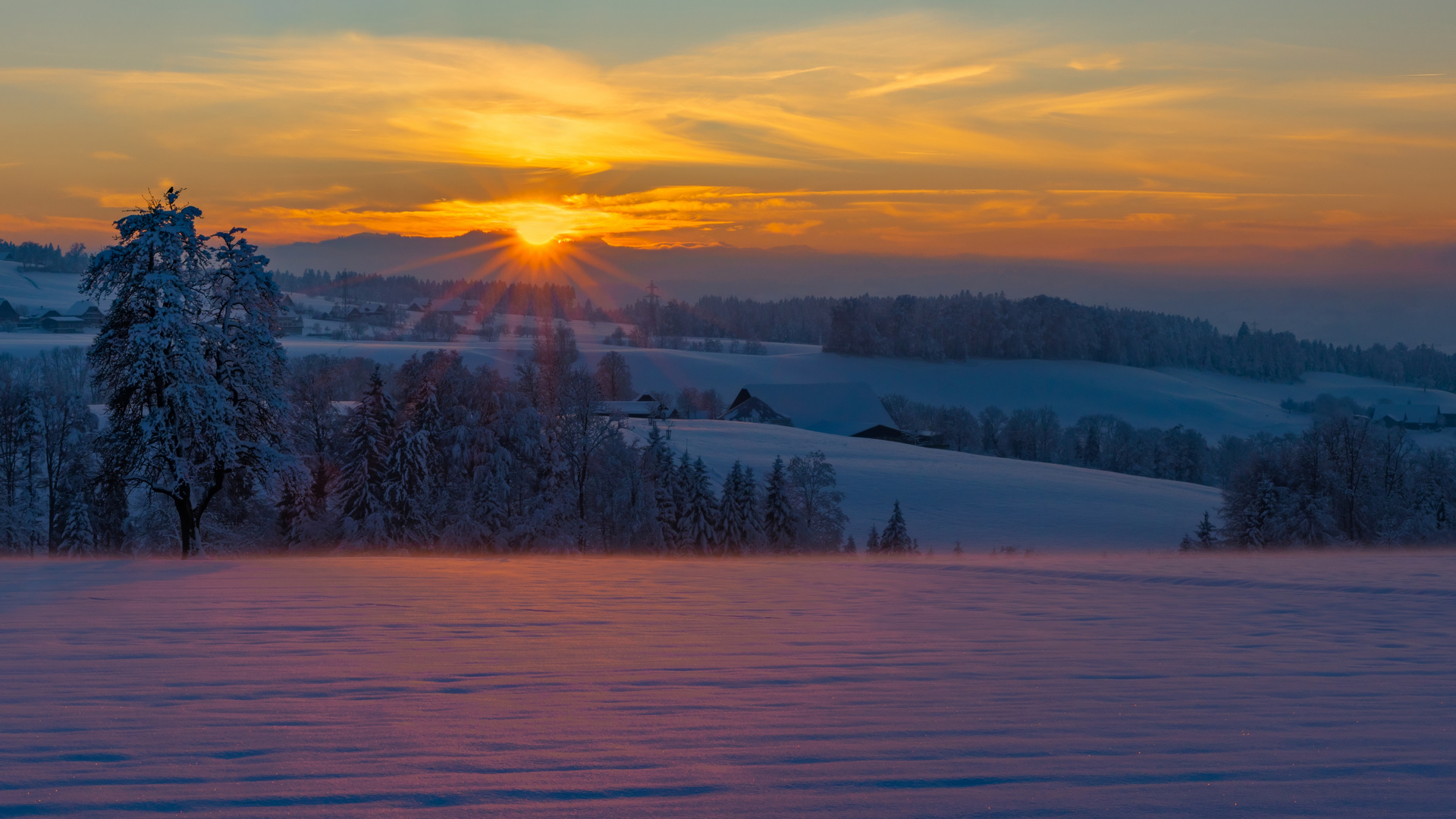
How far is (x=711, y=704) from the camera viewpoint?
6133 millimetres

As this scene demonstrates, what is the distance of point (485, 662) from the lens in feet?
24.1

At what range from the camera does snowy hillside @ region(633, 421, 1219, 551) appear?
43.9 m

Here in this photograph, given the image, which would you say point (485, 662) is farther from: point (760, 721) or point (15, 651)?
point (15, 651)

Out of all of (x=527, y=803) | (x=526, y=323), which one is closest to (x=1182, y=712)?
(x=527, y=803)

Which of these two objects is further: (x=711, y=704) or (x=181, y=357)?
(x=181, y=357)

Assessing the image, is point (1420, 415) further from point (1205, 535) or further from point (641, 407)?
point (1205, 535)

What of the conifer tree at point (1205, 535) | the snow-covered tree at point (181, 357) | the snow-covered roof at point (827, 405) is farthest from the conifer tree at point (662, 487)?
the snow-covered roof at point (827, 405)

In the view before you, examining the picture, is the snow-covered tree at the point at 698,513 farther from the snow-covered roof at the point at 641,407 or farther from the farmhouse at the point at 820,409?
the farmhouse at the point at 820,409

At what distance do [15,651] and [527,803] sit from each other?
5522mm

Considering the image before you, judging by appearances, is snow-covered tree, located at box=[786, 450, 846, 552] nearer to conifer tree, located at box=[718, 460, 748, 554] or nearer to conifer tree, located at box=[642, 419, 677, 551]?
conifer tree, located at box=[718, 460, 748, 554]

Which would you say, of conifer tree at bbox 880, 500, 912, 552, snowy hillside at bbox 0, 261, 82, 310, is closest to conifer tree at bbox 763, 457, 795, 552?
conifer tree at bbox 880, 500, 912, 552

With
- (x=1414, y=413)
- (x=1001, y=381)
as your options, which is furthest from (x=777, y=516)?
(x=1414, y=413)

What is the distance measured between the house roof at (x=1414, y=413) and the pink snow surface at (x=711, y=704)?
142 m

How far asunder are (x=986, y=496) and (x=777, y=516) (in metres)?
16.5
